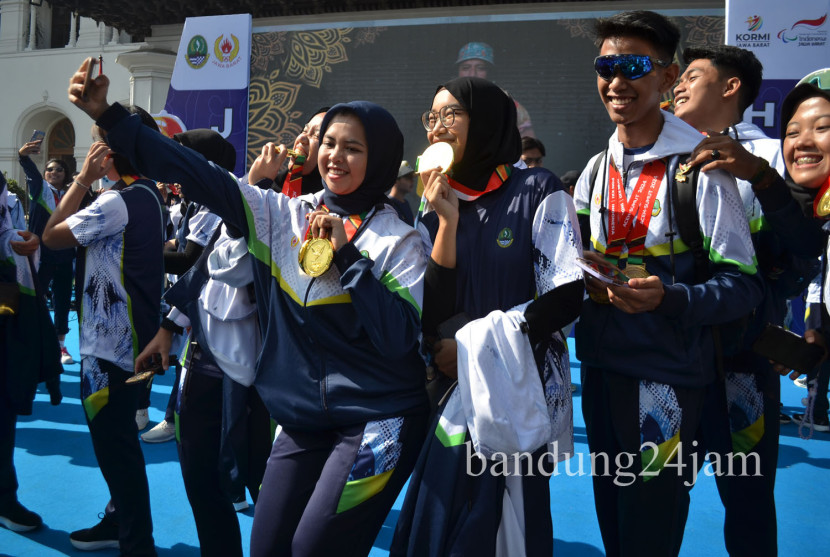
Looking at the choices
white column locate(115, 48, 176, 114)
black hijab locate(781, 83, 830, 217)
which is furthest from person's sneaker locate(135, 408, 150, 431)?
white column locate(115, 48, 176, 114)

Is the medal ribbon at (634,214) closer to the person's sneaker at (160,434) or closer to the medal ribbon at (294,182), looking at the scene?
the medal ribbon at (294,182)

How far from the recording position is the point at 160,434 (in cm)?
477

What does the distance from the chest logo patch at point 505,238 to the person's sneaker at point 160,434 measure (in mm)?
3594

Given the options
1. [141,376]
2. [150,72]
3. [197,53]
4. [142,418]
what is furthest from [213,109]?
[141,376]

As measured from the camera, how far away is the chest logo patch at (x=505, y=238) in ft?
6.48

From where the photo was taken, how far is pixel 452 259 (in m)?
1.95

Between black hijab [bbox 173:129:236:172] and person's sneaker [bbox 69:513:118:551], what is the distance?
1.88m

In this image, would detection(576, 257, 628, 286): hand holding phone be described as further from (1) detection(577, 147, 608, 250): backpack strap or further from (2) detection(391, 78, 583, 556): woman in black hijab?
(1) detection(577, 147, 608, 250): backpack strap

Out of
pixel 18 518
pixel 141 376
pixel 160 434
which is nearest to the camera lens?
pixel 141 376

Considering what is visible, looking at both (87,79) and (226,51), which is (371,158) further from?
(226,51)

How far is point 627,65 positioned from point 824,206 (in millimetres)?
750

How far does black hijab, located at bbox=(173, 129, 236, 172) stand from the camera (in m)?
3.17

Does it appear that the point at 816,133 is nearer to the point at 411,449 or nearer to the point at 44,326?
the point at 411,449

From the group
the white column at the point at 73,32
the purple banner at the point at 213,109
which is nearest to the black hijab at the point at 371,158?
the purple banner at the point at 213,109
